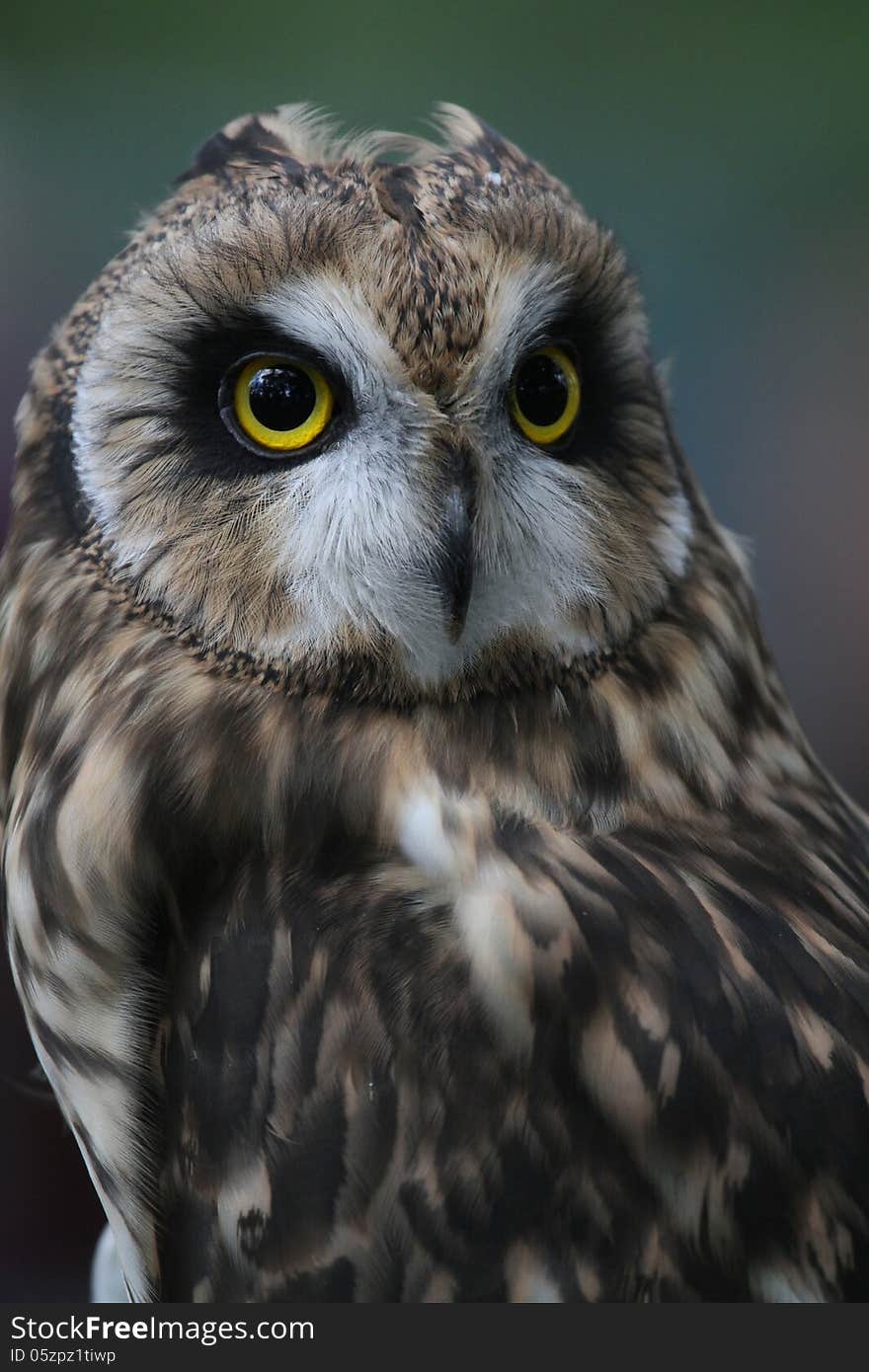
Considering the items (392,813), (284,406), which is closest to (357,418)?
(284,406)

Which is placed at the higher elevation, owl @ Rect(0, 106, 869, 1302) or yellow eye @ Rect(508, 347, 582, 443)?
yellow eye @ Rect(508, 347, 582, 443)

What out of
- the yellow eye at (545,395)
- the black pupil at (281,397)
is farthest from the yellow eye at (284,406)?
the yellow eye at (545,395)

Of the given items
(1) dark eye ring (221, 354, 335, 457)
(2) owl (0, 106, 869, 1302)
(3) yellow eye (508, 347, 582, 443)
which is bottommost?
(2) owl (0, 106, 869, 1302)

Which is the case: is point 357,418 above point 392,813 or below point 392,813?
above

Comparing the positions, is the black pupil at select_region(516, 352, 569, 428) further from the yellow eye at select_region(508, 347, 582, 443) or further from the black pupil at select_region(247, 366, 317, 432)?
the black pupil at select_region(247, 366, 317, 432)

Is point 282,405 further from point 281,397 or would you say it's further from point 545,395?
Answer: point 545,395

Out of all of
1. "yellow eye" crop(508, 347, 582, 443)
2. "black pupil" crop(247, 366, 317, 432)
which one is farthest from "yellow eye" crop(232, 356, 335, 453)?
"yellow eye" crop(508, 347, 582, 443)

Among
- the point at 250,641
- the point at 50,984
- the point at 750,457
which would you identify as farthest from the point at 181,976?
the point at 750,457
